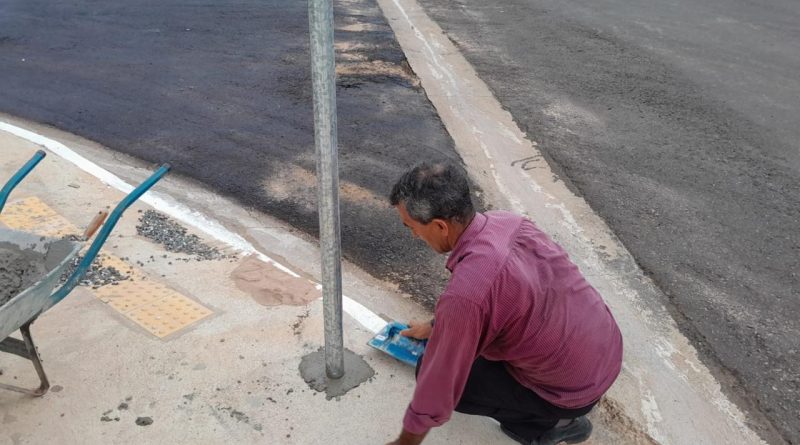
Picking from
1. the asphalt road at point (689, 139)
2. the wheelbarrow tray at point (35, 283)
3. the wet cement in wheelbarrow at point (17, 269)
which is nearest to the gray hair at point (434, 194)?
the wheelbarrow tray at point (35, 283)

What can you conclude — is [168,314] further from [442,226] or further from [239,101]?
[239,101]

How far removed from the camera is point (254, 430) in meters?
2.98

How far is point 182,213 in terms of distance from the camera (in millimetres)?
4984

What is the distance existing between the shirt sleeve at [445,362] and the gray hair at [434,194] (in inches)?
13.1

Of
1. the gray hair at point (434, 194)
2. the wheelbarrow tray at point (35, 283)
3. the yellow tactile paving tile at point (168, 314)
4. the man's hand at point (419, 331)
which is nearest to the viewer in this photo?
the gray hair at point (434, 194)

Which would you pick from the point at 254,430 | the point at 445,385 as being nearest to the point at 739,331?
the point at 445,385

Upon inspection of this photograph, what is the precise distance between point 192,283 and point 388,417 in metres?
1.65

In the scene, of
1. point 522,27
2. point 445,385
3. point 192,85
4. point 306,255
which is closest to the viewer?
point 445,385

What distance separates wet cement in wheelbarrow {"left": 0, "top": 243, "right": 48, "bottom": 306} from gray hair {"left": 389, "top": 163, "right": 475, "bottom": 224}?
1.98 metres

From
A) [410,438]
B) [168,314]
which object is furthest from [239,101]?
[410,438]

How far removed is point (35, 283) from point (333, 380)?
1444mm

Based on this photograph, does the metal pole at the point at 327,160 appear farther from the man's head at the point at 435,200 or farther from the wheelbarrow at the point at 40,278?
the wheelbarrow at the point at 40,278

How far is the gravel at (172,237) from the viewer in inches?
174

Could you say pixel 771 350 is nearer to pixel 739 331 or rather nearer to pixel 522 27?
pixel 739 331
